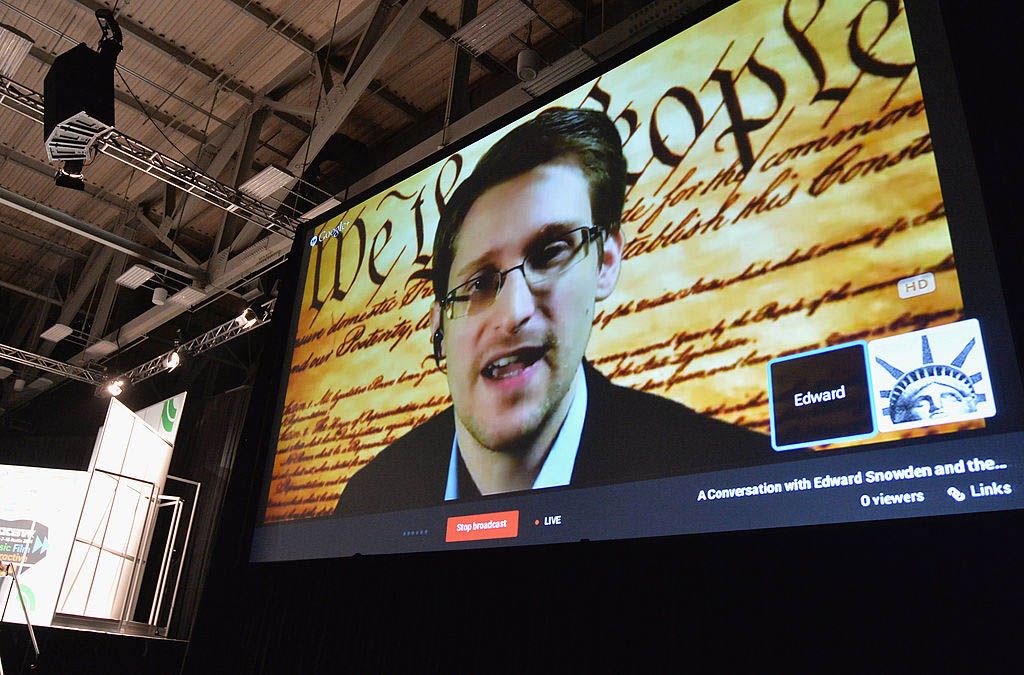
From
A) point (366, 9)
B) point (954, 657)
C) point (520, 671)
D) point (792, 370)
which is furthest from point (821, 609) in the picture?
point (366, 9)

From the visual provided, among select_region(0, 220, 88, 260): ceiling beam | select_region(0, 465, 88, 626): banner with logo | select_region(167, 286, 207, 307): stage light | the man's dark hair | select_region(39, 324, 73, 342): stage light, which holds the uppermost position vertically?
select_region(0, 220, 88, 260): ceiling beam

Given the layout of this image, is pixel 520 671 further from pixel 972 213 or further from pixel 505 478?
pixel 972 213

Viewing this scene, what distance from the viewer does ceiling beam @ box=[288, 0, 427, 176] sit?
174 inches

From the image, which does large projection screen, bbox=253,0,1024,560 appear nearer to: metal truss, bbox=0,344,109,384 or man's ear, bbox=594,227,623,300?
man's ear, bbox=594,227,623,300

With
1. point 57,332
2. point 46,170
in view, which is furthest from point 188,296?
point 57,332

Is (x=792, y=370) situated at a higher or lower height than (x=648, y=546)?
higher

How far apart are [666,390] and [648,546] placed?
1.37ft

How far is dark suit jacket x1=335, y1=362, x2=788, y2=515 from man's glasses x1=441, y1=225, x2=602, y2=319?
1.21ft

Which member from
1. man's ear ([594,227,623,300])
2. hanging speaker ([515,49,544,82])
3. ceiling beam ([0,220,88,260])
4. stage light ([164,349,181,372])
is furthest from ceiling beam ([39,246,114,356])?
man's ear ([594,227,623,300])

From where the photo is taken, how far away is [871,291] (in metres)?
1.95

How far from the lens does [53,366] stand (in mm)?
7336

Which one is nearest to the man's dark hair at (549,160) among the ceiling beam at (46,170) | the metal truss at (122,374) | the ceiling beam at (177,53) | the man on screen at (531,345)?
the man on screen at (531,345)

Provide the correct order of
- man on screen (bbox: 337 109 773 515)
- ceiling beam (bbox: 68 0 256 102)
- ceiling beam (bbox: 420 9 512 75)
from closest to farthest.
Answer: man on screen (bbox: 337 109 773 515) → ceiling beam (bbox: 420 9 512 75) → ceiling beam (bbox: 68 0 256 102)

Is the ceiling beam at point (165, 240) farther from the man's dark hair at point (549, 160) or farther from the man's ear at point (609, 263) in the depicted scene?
the man's ear at point (609, 263)
